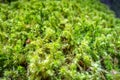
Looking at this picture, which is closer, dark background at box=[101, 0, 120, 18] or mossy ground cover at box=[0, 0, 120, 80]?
mossy ground cover at box=[0, 0, 120, 80]

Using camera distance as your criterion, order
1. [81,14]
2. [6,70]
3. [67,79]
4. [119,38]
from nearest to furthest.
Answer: [67,79] < [6,70] < [119,38] < [81,14]

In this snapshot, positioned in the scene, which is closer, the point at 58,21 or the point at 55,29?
the point at 55,29

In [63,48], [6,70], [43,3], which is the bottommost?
[6,70]

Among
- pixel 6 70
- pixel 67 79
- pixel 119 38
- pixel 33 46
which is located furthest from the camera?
pixel 119 38

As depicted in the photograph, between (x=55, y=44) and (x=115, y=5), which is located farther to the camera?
(x=115, y=5)

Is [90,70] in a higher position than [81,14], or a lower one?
lower

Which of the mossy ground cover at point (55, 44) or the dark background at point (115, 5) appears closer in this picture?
the mossy ground cover at point (55, 44)

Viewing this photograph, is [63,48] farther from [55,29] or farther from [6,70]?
[6,70]

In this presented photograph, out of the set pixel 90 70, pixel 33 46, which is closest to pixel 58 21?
pixel 33 46
